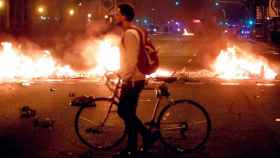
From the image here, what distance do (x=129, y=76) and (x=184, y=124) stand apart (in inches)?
60.3

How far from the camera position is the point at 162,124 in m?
9.34

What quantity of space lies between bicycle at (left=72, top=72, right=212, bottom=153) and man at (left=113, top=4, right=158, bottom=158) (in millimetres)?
346

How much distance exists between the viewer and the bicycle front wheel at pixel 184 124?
9258mm

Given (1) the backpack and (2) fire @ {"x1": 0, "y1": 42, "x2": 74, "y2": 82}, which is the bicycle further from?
(2) fire @ {"x1": 0, "y1": 42, "x2": 74, "y2": 82}

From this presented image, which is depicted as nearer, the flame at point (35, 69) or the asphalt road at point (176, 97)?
the asphalt road at point (176, 97)

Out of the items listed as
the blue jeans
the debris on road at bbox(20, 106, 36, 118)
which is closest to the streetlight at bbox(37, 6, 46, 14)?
the debris on road at bbox(20, 106, 36, 118)

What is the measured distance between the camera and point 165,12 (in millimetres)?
158500

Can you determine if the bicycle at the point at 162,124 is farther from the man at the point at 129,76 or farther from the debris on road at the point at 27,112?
the debris on road at the point at 27,112

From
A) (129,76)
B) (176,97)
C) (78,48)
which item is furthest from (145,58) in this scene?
(78,48)

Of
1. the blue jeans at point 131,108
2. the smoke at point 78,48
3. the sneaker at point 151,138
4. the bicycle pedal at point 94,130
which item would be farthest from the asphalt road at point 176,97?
the smoke at point 78,48

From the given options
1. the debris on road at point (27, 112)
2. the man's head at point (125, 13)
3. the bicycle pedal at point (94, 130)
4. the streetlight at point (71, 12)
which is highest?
the streetlight at point (71, 12)

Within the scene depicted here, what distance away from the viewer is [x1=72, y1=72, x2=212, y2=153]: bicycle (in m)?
9.23

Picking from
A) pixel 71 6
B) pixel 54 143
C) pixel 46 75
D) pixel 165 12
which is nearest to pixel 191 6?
pixel 165 12

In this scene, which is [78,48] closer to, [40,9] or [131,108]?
[40,9]
